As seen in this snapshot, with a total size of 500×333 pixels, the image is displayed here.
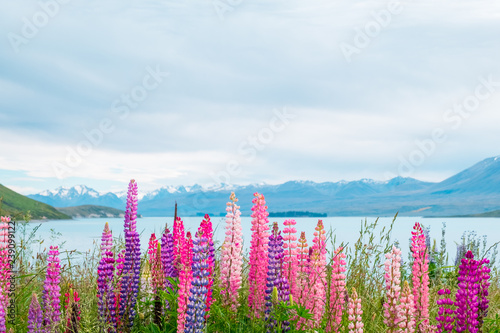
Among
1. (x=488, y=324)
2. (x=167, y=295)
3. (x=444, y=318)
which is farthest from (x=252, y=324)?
(x=488, y=324)

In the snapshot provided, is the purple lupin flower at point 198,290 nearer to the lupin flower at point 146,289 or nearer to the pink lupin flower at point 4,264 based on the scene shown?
the lupin flower at point 146,289

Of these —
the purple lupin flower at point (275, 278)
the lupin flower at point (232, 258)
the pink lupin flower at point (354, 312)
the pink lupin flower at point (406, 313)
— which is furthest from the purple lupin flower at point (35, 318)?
the pink lupin flower at point (406, 313)

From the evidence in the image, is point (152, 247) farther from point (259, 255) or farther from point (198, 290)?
point (198, 290)

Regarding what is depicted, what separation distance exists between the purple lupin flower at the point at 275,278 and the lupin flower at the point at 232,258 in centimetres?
47

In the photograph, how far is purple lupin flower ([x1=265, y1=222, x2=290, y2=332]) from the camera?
15.0 ft

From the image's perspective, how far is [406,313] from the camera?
15.2 feet

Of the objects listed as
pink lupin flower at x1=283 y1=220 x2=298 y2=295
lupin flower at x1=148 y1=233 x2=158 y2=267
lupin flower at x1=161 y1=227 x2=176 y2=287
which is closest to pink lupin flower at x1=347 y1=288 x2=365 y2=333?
pink lupin flower at x1=283 y1=220 x2=298 y2=295

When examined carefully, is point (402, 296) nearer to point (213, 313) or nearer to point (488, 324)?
point (488, 324)

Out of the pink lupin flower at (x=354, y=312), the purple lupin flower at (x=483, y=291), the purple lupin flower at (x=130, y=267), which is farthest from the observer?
the purple lupin flower at (x=130, y=267)

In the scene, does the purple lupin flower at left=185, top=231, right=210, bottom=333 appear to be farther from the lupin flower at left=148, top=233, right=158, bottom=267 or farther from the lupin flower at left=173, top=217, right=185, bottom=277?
the lupin flower at left=148, top=233, right=158, bottom=267

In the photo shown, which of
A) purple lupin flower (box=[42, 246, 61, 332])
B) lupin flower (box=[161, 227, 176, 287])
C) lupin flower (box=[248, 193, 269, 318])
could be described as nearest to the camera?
purple lupin flower (box=[42, 246, 61, 332])

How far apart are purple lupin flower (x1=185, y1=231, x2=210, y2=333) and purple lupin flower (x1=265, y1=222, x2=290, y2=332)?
0.84m

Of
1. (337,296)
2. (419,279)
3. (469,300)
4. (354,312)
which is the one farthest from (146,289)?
(469,300)

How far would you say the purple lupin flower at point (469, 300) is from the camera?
4.23 meters
